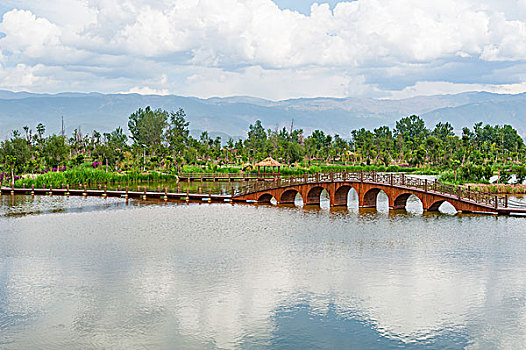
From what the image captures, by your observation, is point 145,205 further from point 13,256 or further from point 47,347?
point 47,347

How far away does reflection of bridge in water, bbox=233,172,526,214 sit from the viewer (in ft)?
156

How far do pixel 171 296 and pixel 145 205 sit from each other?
116 ft

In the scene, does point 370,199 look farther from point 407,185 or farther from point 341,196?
point 407,185

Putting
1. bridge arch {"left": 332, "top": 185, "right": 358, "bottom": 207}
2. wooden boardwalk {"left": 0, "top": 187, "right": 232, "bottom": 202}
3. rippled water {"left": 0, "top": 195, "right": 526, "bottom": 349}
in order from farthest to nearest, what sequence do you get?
wooden boardwalk {"left": 0, "top": 187, "right": 232, "bottom": 202} → bridge arch {"left": 332, "top": 185, "right": 358, "bottom": 207} → rippled water {"left": 0, "top": 195, "right": 526, "bottom": 349}

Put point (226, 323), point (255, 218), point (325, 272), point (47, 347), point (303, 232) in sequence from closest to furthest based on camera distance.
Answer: point (47, 347) < point (226, 323) < point (325, 272) < point (303, 232) < point (255, 218)

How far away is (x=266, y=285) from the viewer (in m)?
26.4

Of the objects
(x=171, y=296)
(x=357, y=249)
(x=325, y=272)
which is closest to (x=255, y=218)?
(x=357, y=249)

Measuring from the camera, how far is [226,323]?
2175 cm

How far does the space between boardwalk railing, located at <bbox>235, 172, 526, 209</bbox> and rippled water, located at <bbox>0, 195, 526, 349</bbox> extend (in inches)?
144

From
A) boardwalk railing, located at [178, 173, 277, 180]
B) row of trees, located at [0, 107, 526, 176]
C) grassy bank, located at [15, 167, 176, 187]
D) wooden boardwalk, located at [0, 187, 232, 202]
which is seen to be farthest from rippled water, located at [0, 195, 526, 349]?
row of trees, located at [0, 107, 526, 176]

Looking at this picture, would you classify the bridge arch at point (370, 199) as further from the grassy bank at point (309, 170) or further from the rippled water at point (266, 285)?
the grassy bank at point (309, 170)

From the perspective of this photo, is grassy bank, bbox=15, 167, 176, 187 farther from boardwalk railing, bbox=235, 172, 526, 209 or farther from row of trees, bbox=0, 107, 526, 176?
boardwalk railing, bbox=235, 172, 526, 209

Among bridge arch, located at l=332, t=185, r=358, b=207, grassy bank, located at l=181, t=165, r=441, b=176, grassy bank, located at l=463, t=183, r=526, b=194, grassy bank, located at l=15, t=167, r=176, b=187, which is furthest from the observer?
grassy bank, located at l=181, t=165, r=441, b=176

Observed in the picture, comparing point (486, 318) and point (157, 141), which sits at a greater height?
point (157, 141)
